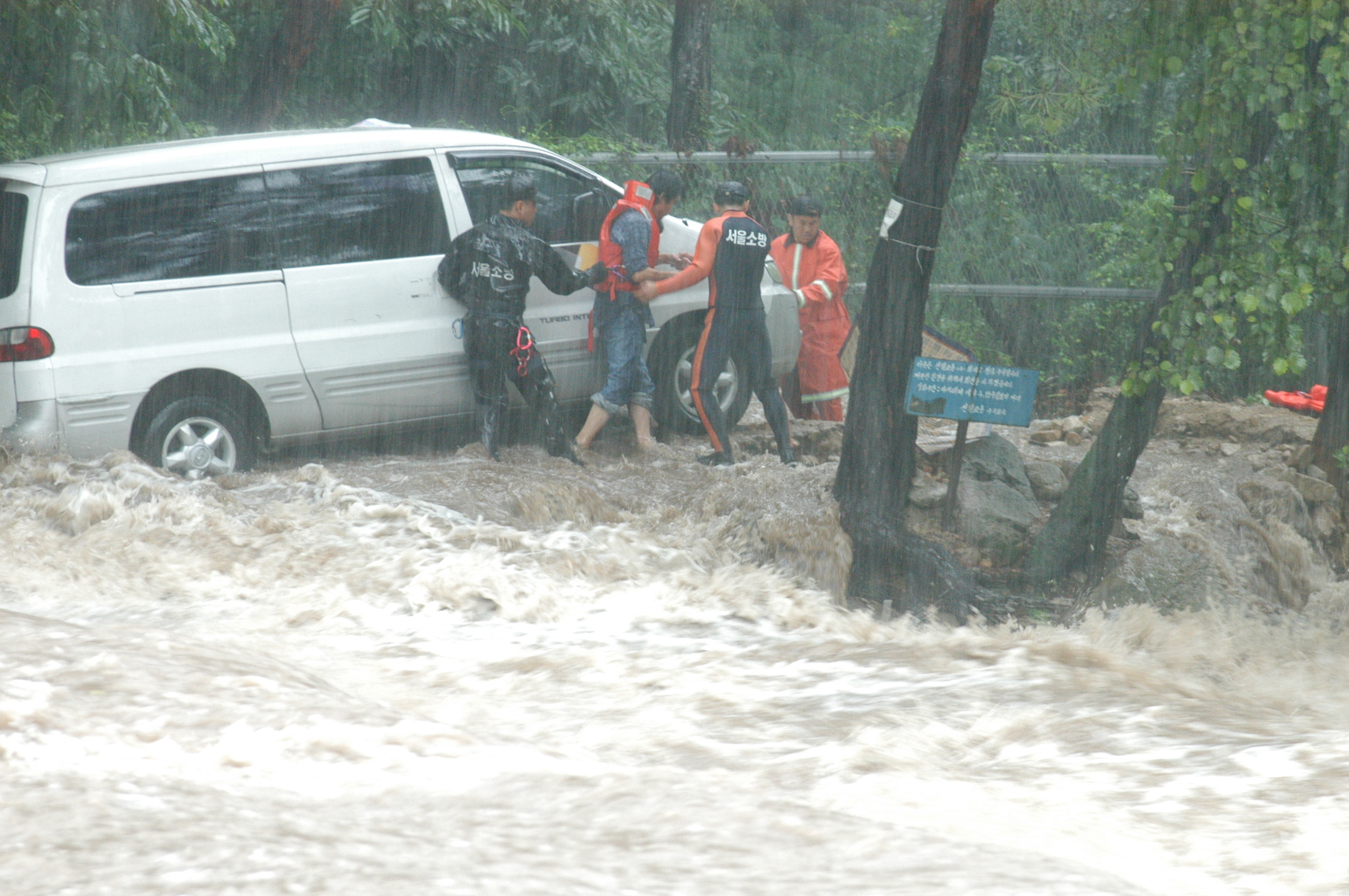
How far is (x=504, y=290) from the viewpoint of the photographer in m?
7.50

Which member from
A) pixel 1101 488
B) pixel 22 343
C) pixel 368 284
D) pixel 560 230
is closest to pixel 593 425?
pixel 560 230

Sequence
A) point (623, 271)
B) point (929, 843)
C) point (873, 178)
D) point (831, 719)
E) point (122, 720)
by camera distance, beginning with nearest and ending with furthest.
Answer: point (929, 843), point (122, 720), point (831, 719), point (623, 271), point (873, 178)

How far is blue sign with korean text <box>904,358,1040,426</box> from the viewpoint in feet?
24.2

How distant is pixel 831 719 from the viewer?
4711 millimetres

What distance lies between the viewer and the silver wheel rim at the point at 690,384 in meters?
8.50

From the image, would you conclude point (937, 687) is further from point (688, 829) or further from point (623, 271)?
point (623, 271)

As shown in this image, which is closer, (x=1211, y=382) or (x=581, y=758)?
(x=581, y=758)

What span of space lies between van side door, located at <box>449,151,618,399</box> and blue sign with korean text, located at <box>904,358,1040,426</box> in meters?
2.02

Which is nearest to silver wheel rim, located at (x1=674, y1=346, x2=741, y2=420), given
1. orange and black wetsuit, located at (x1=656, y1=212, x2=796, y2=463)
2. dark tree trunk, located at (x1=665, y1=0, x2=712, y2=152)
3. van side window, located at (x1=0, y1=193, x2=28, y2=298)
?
orange and black wetsuit, located at (x1=656, y1=212, x2=796, y2=463)

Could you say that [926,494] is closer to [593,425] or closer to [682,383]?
[682,383]

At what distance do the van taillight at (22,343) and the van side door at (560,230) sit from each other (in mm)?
2427

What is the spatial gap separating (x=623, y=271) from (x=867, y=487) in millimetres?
1894

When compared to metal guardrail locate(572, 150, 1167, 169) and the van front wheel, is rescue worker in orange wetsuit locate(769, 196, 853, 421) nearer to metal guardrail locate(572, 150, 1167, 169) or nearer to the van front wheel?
Answer: metal guardrail locate(572, 150, 1167, 169)

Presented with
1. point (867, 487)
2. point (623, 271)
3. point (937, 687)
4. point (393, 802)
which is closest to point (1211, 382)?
point (867, 487)
